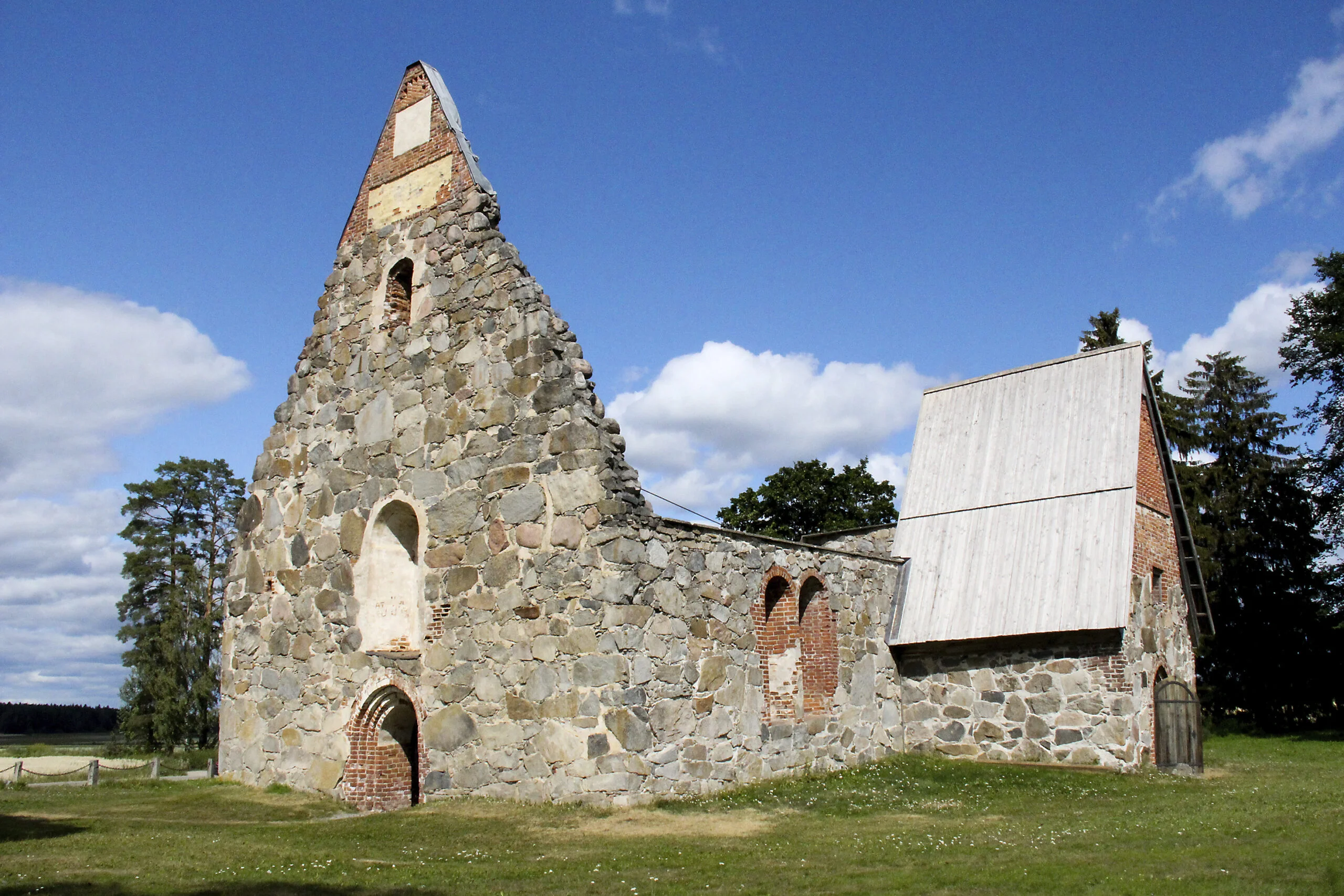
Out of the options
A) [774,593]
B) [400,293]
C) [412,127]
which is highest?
[412,127]

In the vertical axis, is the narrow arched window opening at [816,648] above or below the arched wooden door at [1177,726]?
above

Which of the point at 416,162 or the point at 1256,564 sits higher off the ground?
the point at 416,162

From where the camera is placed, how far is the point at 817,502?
123 ft

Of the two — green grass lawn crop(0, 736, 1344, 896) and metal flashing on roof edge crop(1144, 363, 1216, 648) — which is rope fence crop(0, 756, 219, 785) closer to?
green grass lawn crop(0, 736, 1344, 896)

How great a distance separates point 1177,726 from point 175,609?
31.2 m

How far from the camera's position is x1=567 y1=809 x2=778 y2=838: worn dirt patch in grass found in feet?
34.8

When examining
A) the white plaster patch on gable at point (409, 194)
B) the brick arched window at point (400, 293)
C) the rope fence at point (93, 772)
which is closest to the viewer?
the white plaster patch on gable at point (409, 194)

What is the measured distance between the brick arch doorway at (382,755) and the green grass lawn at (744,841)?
57 cm

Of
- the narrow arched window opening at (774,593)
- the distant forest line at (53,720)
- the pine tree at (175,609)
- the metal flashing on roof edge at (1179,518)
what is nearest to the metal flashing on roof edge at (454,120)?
the narrow arched window opening at (774,593)

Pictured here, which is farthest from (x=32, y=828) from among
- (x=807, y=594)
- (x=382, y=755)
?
(x=807, y=594)

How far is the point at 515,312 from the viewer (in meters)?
13.6

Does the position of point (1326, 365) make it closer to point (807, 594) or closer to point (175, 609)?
point (807, 594)

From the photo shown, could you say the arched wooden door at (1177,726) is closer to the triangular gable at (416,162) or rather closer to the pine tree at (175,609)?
the triangular gable at (416,162)

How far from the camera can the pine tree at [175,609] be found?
113 feet
